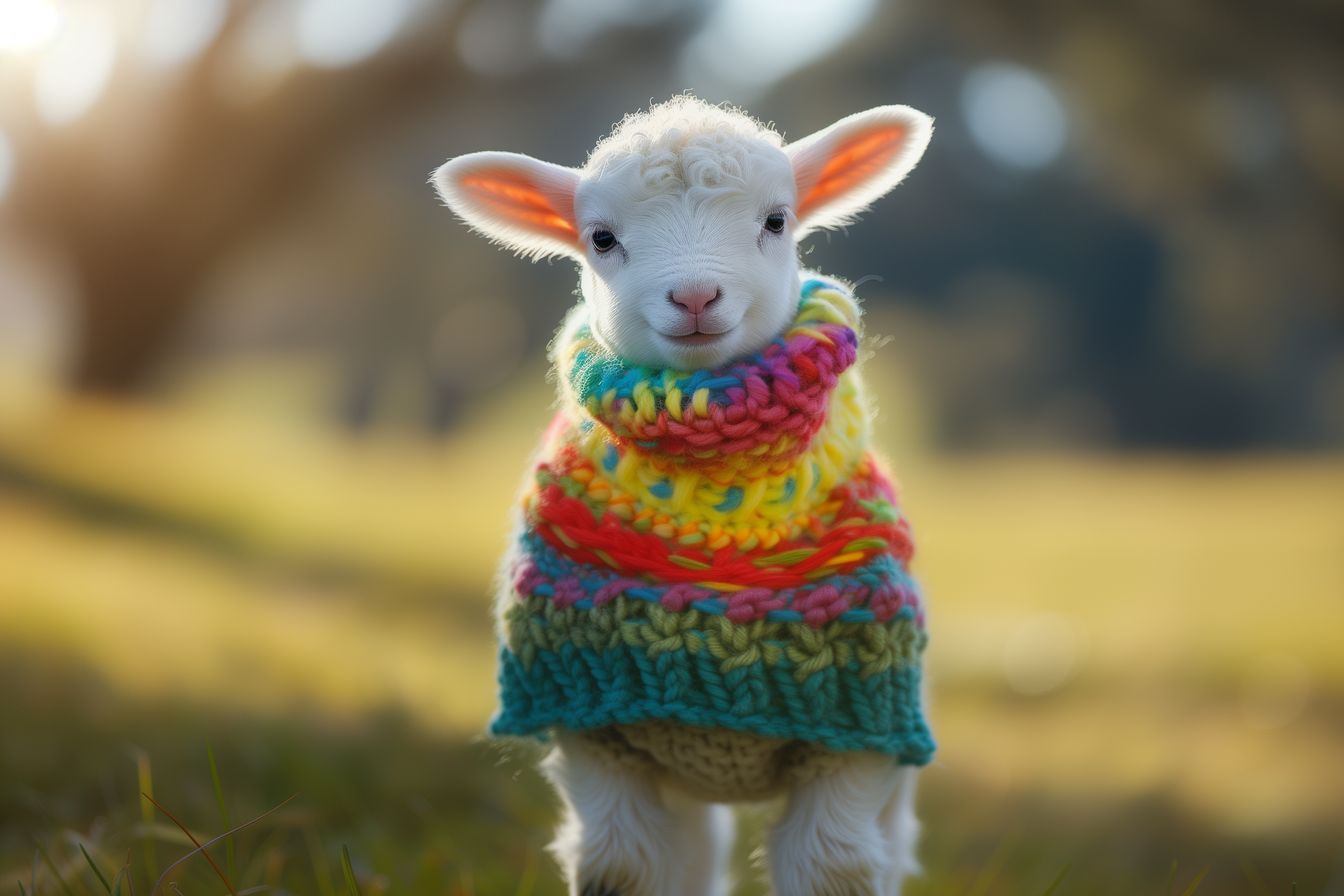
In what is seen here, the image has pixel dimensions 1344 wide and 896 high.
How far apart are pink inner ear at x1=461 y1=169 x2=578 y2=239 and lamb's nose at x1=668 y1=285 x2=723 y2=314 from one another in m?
0.40

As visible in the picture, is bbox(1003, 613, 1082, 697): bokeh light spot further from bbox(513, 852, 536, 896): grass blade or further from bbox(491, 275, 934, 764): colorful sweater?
bbox(491, 275, 934, 764): colorful sweater

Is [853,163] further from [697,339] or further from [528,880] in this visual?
[528,880]

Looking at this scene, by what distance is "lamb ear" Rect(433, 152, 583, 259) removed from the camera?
2.24m

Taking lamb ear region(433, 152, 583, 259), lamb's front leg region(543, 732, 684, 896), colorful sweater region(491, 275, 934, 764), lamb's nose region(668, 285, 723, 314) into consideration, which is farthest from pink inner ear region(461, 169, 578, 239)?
lamb's front leg region(543, 732, 684, 896)

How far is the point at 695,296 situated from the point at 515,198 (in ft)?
1.71

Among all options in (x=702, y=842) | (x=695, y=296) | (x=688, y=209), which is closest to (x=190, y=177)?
(x=702, y=842)

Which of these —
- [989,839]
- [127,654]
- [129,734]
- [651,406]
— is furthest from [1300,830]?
[127,654]

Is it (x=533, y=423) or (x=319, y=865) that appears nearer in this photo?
(x=319, y=865)

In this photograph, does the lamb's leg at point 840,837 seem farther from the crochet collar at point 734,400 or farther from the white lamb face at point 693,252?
the white lamb face at point 693,252

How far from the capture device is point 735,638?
2.06 meters

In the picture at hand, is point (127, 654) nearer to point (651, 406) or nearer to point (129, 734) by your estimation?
point (129, 734)

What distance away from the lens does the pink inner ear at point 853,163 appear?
7.46 ft

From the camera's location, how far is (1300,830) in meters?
4.04

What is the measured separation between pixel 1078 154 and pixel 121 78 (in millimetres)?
6035
